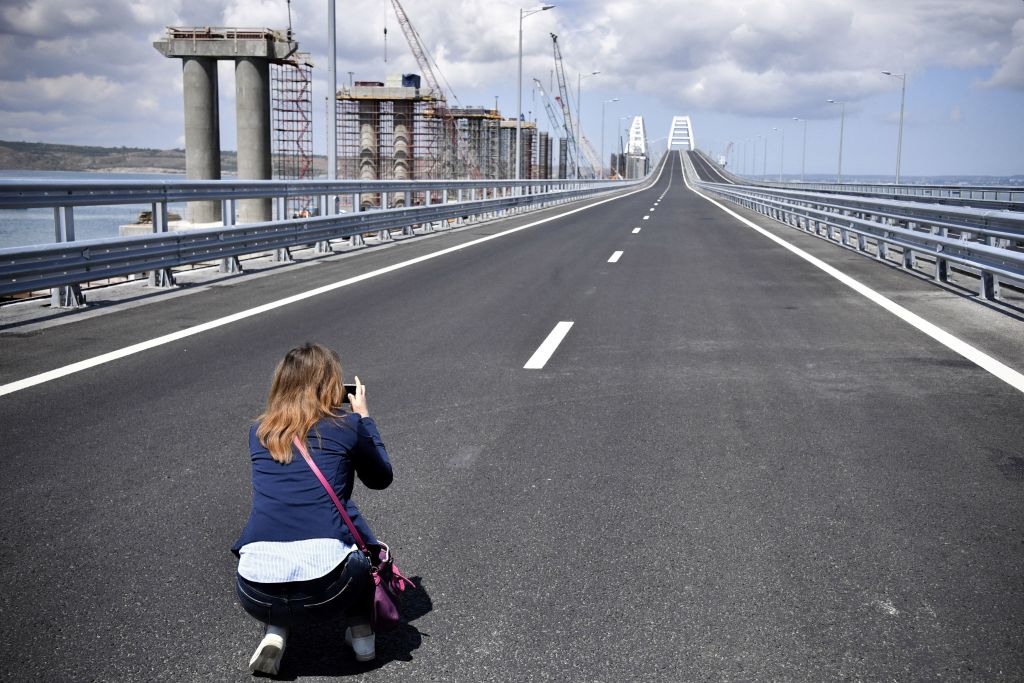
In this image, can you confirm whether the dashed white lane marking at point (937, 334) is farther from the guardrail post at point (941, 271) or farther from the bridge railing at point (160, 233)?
the bridge railing at point (160, 233)

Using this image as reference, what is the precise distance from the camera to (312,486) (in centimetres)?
Result: 338

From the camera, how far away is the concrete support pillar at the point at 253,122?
2362 inches

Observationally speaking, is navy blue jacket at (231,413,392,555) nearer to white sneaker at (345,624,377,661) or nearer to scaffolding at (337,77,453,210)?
white sneaker at (345,624,377,661)

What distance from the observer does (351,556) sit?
3.32m

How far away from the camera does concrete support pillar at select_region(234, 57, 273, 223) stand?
60.0 metres

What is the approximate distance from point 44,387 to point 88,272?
3925 millimetres

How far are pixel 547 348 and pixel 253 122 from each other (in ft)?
182

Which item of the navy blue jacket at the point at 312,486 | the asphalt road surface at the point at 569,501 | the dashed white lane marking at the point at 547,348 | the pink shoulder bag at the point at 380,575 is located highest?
the navy blue jacket at the point at 312,486

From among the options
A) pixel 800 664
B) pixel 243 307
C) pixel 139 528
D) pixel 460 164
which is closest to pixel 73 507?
pixel 139 528

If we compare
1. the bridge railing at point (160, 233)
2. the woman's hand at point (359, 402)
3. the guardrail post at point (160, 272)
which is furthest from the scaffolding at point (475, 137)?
the woman's hand at point (359, 402)

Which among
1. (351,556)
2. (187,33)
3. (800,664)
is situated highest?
(187,33)

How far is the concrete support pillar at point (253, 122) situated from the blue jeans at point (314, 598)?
57297 mm

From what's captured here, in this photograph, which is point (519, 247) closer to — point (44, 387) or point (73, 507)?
point (44, 387)

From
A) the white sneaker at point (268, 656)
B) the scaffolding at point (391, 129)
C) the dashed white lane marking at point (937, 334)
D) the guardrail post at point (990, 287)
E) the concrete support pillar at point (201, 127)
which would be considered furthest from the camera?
the scaffolding at point (391, 129)
